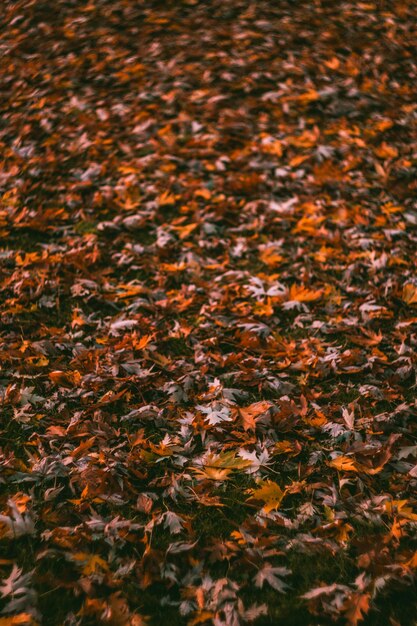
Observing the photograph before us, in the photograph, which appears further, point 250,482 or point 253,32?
point 253,32

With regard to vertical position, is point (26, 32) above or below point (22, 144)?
above

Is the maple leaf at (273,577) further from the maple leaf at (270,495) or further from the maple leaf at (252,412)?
the maple leaf at (252,412)

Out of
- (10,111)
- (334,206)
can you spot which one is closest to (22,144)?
(10,111)

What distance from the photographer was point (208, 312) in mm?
3357

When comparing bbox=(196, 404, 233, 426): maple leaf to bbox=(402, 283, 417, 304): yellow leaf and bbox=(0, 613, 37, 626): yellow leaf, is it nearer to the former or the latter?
bbox=(0, 613, 37, 626): yellow leaf

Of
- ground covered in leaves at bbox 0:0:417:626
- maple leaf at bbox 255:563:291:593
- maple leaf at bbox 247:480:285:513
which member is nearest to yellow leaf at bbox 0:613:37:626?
ground covered in leaves at bbox 0:0:417:626

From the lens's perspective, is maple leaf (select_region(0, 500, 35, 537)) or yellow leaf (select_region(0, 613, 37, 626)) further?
maple leaf (select_region(0, 500, 35, 537))

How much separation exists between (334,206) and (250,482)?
8.16ft

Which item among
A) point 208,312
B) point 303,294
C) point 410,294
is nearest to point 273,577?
point 208,312

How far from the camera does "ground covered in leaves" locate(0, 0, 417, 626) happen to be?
2096 millimetres

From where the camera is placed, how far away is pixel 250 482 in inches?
96.0

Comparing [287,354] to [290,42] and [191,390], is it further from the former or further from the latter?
[290,42]

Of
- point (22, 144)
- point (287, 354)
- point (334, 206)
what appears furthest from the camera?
point (22, 144)

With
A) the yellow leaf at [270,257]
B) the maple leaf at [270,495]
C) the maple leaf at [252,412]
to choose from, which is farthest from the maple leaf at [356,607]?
the yellow leaf at [270,257]
